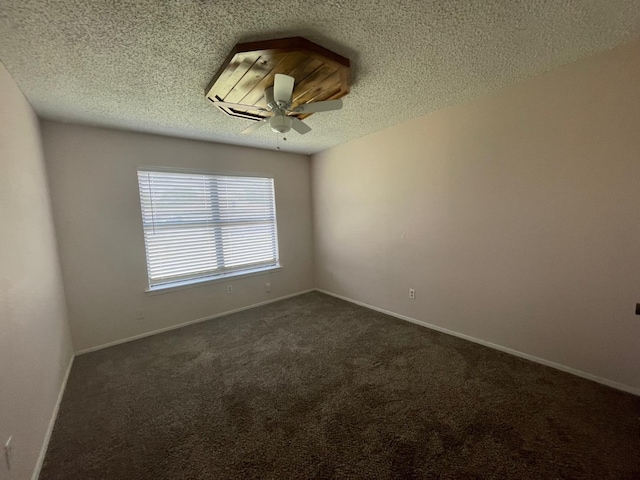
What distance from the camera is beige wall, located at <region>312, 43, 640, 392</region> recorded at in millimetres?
1796

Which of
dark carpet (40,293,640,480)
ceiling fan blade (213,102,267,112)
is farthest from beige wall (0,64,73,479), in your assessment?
ceiling fan blade (213,102,267,112)

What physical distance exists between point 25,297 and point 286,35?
2270 millimetres

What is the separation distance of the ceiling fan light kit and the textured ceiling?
0.26 feet

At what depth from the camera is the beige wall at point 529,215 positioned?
5.89 feet

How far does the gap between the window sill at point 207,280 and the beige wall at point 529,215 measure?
1865 millimetres

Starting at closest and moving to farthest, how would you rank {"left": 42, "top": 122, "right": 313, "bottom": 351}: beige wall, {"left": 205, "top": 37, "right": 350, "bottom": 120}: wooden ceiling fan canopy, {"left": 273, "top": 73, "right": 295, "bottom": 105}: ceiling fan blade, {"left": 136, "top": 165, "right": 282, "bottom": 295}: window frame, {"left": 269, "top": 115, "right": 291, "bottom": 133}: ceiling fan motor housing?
{"left": 205, "top": 37, "right": 350, "bottom": 120}: wooden ceiling fan canopy, {"left": 273, "top": 73, "right": 295, "bottom": 105}: ceiling fan blade, {"left": 269, "top": 115, "right": 291, "bottom": 133}: ceiling fan motor housing, {"left": 42, "top": 122, "right": 313, "bottom": 351}: beige wall, {"left": 136, "top": 165, "right": 282, "bottom": 295}: window frame

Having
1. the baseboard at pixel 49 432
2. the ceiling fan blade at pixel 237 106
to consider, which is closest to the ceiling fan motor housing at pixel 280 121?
the ceiling fan blade at pixel 237 106

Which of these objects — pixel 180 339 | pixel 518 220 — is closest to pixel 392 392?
pixel 518 220

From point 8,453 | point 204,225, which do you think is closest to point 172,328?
point 204,225

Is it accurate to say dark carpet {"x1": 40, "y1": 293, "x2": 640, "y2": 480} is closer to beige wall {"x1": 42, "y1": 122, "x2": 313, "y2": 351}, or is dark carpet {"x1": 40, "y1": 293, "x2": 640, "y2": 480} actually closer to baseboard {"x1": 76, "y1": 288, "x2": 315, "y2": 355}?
baseboard {"x1": 76, "y1": 288, "x2": 315, "y2": 355}

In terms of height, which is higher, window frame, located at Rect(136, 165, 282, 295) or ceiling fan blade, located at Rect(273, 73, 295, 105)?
ceiling fan blade, located at Rect(273, 73, 295, 105)

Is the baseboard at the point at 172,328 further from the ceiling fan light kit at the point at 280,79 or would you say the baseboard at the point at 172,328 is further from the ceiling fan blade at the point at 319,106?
the ceiling fan blade at the point at 319,106

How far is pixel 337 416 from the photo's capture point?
5.65ft

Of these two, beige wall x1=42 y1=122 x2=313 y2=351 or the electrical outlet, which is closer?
the electrical outlet
